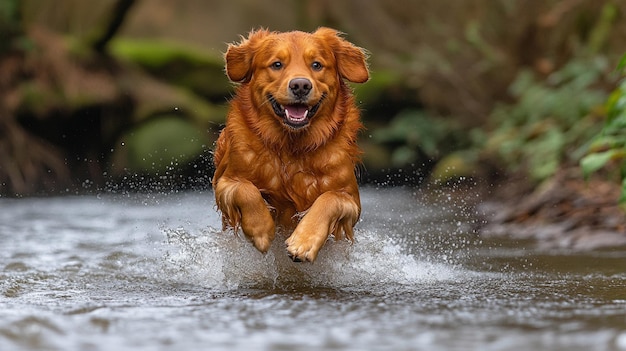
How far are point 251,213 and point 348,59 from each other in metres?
0.99

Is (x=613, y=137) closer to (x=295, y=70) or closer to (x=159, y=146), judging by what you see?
(x=295, y=70)

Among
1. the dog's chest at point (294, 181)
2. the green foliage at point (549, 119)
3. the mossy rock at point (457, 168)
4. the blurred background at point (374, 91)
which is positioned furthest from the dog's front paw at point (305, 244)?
the mossy rock at point (457, 168)

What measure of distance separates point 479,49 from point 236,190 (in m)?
7.62

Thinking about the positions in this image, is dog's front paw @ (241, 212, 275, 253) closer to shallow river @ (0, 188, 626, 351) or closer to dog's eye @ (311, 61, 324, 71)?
shallow river @ (0, 188, 626, 351)

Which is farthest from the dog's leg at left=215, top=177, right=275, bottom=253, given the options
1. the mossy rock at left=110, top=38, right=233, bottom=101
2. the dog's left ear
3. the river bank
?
the mossy rock at left=110, top=38, right=233, bottom=101

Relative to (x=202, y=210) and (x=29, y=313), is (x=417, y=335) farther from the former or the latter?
(x=202, y=210)

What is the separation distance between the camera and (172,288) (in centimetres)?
434

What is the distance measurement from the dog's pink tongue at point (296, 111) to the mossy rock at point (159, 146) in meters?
7.67

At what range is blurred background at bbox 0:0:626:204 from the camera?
10156 mm

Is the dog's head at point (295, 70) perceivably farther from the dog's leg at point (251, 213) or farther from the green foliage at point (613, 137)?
the green foliage at point (613, 137)

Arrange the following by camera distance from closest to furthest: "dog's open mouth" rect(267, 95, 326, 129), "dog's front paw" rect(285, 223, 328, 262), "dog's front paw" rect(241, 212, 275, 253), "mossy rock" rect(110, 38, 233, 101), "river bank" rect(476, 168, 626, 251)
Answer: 1. "dog's front paw" rect(285, 223, 328, 262)
2. "dog's front paw" rect(241, 212, 275, 253)
3. "dog's open mouth" rect(267, 95, 326, 129)
4. "river bank" rect(476, 168, 626, 251)
5. "mossy rock" rect(110, 38, 233, 101)

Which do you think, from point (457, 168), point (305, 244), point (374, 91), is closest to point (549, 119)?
point (457, 168)

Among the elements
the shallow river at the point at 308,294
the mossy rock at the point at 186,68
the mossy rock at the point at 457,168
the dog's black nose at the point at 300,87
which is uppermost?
the mossy rock at the point at 186,68

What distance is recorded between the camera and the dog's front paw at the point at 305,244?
4.15 meters
